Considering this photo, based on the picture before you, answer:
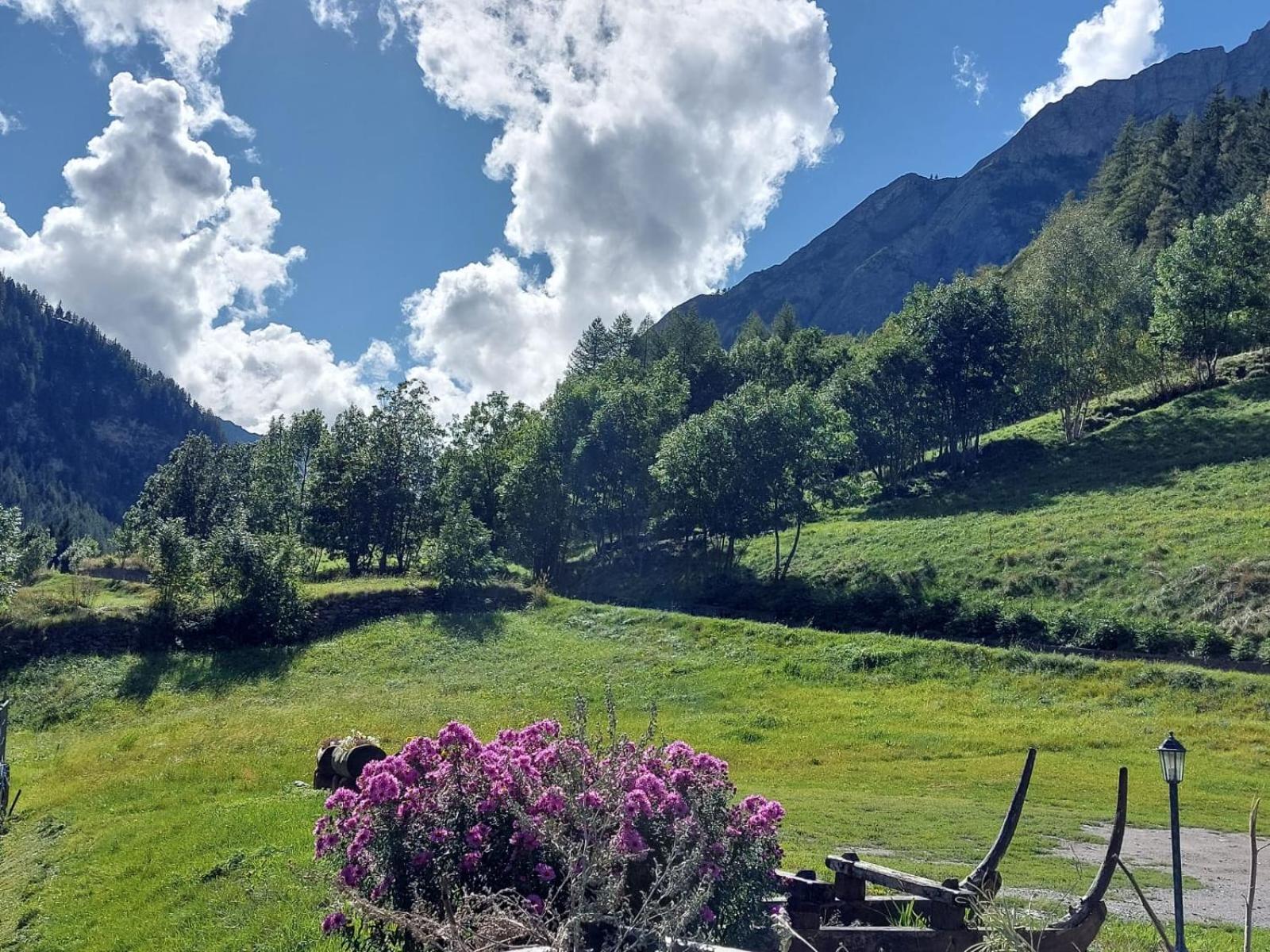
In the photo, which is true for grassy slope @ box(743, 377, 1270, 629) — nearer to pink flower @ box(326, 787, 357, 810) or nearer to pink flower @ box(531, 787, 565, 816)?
pink flower @ box(531, 787, 565, 816)

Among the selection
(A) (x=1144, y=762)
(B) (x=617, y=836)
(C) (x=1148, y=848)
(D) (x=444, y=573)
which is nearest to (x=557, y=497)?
(D) (x=444, y=573)

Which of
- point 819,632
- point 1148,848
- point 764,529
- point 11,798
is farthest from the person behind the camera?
point 764,529

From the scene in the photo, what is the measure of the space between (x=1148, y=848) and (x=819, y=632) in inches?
960

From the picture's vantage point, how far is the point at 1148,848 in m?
15.1

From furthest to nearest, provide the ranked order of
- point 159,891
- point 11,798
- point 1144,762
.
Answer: point 1144,762
point 11,798
point 159,891

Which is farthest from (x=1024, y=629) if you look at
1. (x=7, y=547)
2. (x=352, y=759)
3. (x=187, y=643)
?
(x=7, y=547)

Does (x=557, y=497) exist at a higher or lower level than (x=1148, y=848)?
higher

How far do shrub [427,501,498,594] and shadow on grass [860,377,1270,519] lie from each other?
31.5m

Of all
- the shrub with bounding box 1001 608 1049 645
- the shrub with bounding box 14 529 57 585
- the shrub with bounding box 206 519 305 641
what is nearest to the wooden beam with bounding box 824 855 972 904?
the shrub with bounding box 1001 608 1049 645

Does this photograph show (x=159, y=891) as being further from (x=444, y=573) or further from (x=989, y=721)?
(x=444, y=573)

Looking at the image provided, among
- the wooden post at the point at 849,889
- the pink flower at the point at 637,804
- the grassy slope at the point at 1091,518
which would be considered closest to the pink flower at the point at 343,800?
the pink flower at the point at 637,804

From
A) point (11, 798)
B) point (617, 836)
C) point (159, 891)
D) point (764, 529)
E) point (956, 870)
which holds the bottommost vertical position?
point (11, 798)

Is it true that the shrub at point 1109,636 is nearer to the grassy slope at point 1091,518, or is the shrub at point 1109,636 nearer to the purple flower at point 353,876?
the grassy slope at point 1091,518

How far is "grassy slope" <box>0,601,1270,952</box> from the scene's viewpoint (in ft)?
41.4
